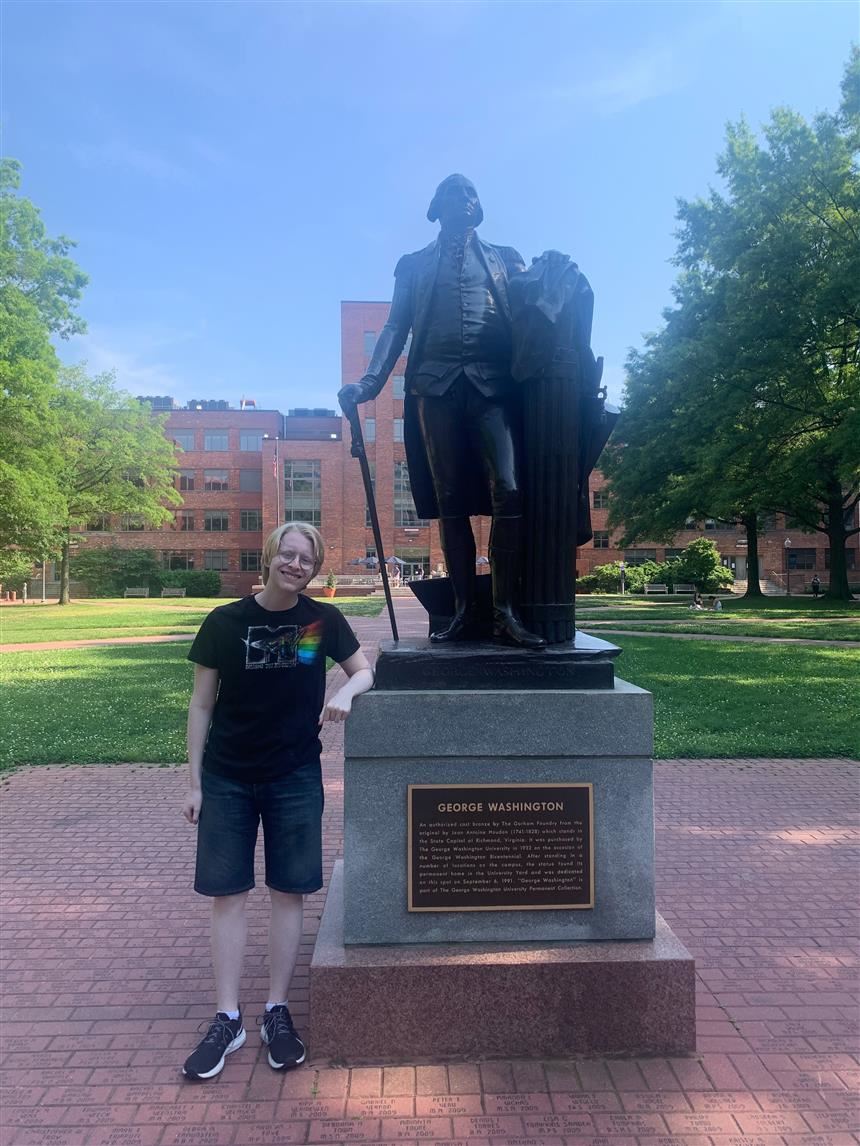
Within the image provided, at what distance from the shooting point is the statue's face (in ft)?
12.2

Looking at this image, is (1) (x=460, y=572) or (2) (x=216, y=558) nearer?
(1) (x=460, y=572)

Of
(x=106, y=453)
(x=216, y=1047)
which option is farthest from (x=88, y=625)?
(x=216, y=1047)

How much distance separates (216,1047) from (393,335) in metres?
3.20

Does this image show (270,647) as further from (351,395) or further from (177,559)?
(177,559)

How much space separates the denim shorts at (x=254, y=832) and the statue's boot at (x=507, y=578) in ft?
3.69

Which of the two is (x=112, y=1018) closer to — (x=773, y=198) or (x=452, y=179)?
(x=452, y=179)

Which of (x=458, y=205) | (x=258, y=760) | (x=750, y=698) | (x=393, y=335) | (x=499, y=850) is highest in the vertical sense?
(x=458, y=205)

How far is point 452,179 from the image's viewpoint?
3.77 m

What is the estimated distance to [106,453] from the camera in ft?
136

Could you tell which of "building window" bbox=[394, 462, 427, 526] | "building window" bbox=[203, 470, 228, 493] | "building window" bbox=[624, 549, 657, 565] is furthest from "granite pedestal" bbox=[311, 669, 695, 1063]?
"building window" bbox=[203, 470, 228, 493]

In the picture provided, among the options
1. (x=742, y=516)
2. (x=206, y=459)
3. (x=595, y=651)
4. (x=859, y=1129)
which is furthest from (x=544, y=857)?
(x=206, y=459)

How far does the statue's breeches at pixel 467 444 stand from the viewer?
11.8 feet

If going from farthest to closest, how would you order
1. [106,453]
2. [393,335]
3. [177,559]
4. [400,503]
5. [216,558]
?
[216,558]
[177,559]
[400,503]
[106,453]
[393,335]

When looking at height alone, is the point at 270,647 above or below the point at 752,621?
above
